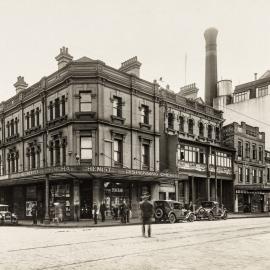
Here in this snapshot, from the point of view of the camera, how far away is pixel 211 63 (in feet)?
178

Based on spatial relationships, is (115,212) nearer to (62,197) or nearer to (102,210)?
(102,210)

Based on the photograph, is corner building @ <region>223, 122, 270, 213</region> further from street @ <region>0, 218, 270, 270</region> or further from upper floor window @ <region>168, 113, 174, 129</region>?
street @ <region>0, 218, 270, 270</region>

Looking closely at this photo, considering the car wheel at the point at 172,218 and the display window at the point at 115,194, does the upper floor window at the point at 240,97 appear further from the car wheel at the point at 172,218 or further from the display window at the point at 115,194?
the car wheel at the point at 172,218

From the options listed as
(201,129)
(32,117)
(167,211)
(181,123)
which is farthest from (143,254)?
(201,129)

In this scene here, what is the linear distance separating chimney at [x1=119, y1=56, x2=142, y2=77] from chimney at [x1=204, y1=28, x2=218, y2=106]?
22591 mm

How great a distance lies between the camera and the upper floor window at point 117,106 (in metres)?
31.2

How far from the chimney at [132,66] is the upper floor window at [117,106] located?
137 inches

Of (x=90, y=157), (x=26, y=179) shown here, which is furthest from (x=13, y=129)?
(x=90, y=157)

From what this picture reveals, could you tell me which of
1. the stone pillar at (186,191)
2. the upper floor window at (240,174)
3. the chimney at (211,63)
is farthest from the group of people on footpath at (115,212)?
the chimney at (211,63)

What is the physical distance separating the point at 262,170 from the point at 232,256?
41637 mm

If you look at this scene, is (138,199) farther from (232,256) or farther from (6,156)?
(232,256)

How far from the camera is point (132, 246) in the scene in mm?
12656

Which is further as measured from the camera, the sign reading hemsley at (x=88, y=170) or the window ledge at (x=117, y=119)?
the window ledge at (x=117, y=119)

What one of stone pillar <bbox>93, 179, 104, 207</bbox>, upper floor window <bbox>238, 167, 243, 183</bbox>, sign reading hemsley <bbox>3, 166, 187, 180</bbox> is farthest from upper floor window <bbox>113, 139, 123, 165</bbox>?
upper floor window <bbox>238, 167, 243, 183</bbox>
